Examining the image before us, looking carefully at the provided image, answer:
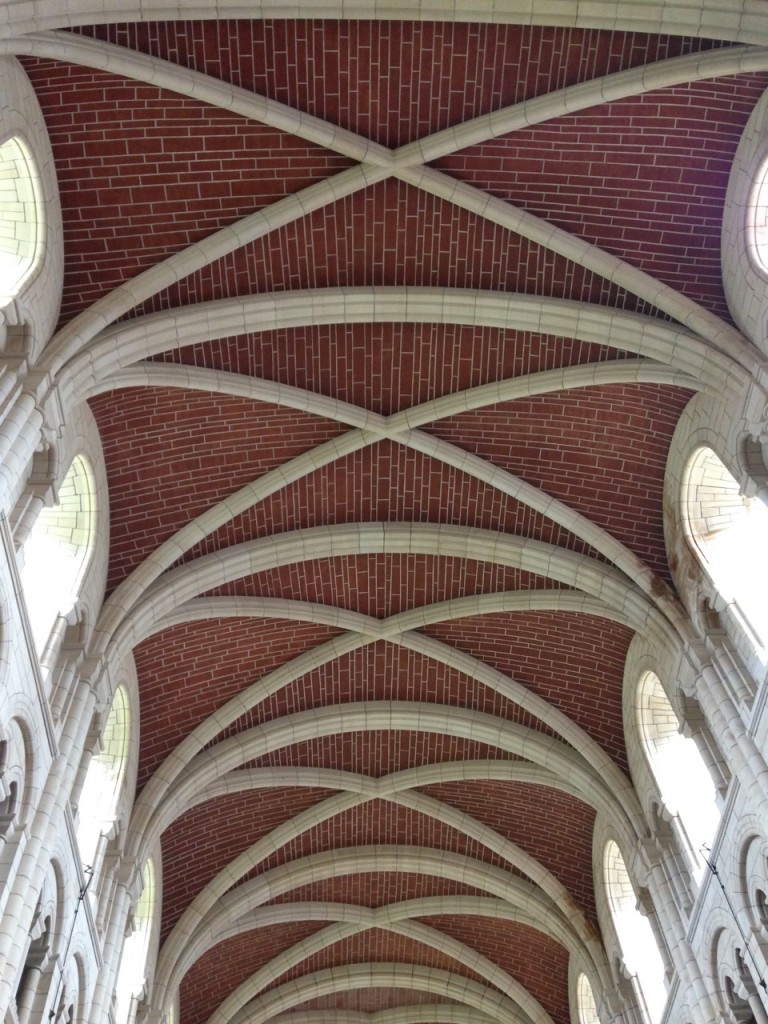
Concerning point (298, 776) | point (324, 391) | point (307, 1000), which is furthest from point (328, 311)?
point (307, 1000)

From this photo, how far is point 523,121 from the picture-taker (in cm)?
1387

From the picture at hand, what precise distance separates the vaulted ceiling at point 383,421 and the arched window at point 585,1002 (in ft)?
3.99

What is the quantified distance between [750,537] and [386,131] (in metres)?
7.65

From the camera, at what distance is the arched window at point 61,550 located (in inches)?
580

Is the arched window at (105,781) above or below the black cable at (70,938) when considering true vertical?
above

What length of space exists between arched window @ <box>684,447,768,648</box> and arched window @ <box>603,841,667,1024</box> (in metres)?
6.36

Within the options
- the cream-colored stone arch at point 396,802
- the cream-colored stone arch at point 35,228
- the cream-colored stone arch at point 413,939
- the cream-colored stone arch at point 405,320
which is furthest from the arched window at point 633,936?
the cream-colored stone arch at point 35,228

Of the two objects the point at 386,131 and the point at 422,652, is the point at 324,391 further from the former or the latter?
the point at 422,652

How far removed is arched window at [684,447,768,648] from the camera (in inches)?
584

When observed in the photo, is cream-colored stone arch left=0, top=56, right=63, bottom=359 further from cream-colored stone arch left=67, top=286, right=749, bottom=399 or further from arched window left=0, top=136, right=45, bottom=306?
cream-colored stone arch left=67, top=286, right=749, bottom=399

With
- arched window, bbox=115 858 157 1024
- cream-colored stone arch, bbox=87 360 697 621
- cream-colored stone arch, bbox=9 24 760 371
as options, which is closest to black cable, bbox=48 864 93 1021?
arched window, bbox=115 858 157 1024

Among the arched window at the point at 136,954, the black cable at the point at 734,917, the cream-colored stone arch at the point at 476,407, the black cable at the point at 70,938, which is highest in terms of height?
the cream-colored stone arch at the point at 476,407

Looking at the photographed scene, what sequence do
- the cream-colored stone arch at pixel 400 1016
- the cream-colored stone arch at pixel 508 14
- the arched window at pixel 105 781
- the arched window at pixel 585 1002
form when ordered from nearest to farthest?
the cream-colored stone arch at pixel 508 14 < the arched window at pixel 105 781 < the arched window at pixel 585 1002 < the cream-colored stone arch at pixel 400 1016

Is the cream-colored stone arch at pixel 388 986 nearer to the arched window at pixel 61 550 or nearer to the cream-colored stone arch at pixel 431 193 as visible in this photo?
the arched window at pixel 61 550
